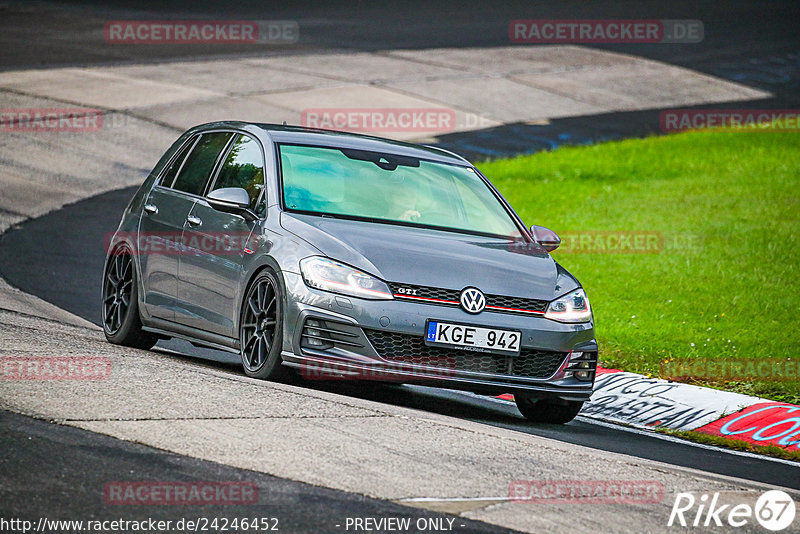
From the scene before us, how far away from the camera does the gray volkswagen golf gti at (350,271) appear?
769 cm

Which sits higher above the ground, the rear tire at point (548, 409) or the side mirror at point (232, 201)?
the side mirror at point (232, 201)

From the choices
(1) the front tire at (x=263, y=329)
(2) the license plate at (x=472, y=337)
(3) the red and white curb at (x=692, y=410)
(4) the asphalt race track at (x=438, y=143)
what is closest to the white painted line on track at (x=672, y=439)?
(4) the asphalt race track at (x=438, y=143)

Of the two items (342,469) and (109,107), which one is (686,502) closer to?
(342,469)

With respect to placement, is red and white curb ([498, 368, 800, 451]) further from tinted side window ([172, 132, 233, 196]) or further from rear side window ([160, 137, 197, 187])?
rear side window ([160, 137, 197, 187])

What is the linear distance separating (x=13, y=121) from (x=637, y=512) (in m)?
17.8

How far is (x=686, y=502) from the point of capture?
598cm

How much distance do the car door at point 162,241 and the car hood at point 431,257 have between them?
4.13ft

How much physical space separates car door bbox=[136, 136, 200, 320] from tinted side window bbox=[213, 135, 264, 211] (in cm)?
34

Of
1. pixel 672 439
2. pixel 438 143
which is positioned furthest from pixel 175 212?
pixel 438 143

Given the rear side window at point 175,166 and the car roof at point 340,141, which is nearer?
the car roof at point 340,141

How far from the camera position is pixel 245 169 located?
356 inches

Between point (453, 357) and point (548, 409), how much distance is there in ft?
3.92

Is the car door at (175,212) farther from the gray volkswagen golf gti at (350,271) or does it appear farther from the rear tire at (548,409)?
the rear tire at (548,409)

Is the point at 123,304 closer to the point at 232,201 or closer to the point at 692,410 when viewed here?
the point at 232,201
